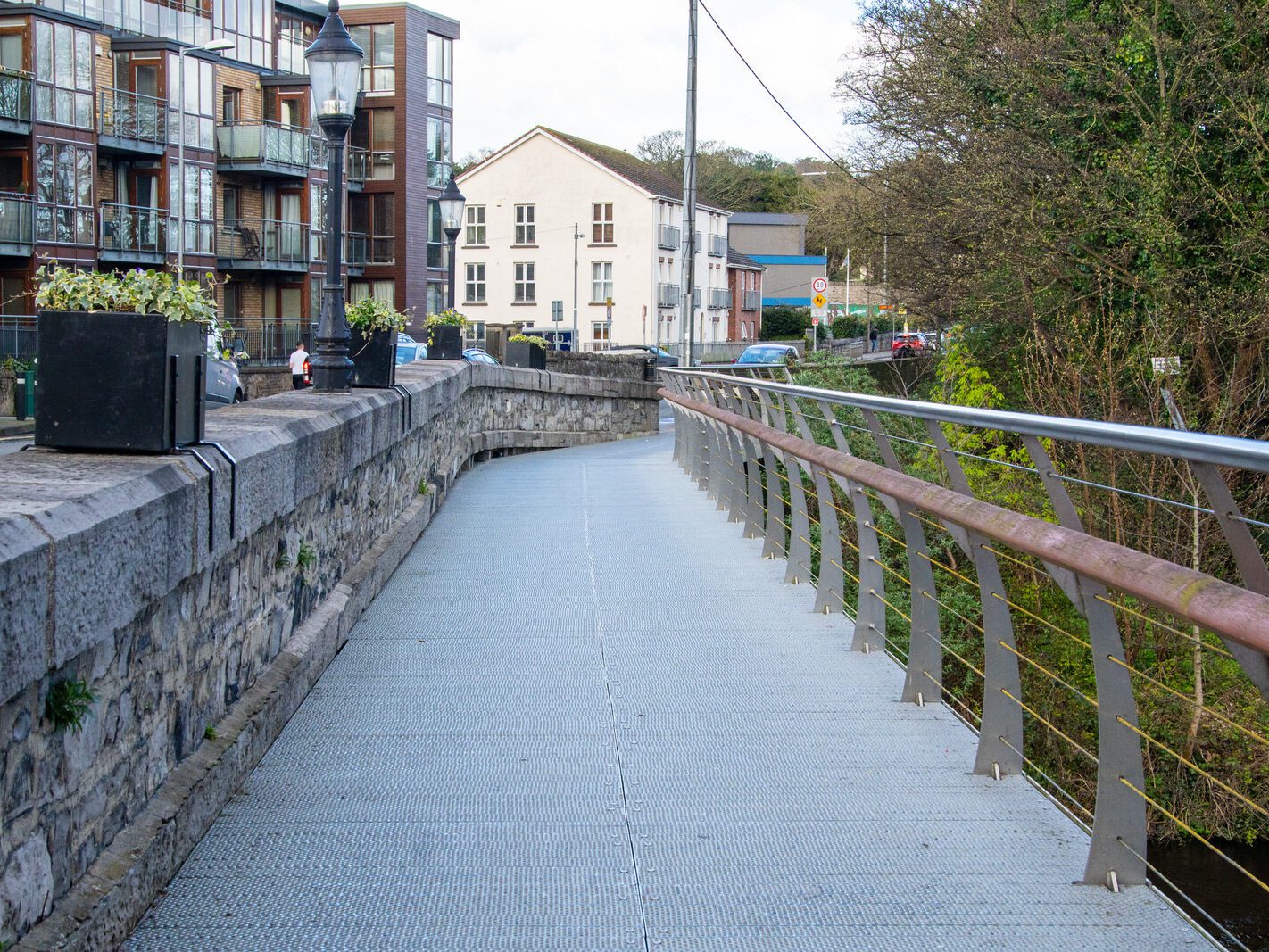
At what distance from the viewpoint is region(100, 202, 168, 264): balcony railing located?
125ft

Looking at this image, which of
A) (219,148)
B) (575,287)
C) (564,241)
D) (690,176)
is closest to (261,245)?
(219,148)

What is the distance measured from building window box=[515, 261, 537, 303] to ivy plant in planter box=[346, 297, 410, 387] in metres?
55.8

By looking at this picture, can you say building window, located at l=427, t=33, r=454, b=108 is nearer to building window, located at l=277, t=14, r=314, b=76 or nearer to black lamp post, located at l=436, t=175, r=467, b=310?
building window, located at l=277, t=14, r=314, b=76

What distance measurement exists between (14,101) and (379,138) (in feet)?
68.1

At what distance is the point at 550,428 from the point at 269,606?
1820cm

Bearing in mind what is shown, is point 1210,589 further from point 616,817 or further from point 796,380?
point 796,380

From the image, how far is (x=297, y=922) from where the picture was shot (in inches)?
142

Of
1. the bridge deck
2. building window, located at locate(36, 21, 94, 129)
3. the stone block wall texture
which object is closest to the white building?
building window, located at locate(36, 21, 94, 129)

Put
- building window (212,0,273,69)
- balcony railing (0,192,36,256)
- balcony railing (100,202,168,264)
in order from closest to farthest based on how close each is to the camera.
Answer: balcony railing (0,192,36,256)
balcony railing (100,202,168,264)
building window (212,0,273,69)

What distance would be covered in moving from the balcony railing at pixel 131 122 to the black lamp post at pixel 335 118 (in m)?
31.2

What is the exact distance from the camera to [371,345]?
31.3 feet

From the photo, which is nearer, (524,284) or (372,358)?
(372,358)

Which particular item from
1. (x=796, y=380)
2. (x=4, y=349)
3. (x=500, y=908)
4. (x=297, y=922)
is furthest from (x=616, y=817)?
(x=4, y=349)

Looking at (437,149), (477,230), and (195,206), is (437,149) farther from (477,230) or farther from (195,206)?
(195,206)
